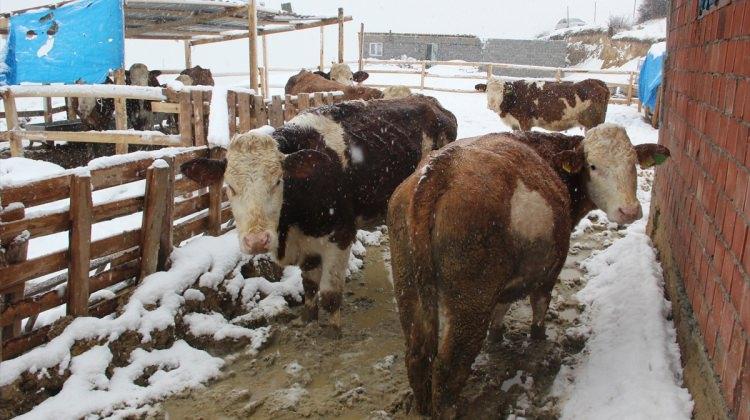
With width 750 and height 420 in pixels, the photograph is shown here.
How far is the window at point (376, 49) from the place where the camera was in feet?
142

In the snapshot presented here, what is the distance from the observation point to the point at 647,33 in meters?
40.2

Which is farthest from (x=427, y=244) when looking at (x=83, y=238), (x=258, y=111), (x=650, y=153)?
(x=258, y=111)

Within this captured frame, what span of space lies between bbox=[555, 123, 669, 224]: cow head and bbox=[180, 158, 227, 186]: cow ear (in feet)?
7.79

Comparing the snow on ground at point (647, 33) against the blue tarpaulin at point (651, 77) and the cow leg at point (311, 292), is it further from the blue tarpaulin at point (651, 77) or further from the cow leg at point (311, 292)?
the cow leg at point (311, 292)

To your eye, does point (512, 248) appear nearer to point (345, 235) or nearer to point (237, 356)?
point (345, 235)

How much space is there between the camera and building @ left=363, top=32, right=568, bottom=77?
40094mm

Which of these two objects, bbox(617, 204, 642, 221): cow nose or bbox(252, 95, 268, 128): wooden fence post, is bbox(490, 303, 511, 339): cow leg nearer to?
bbox(617, 204, 642, 221): cow nose

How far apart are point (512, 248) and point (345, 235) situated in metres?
1.71

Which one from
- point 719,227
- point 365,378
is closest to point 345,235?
point 365,378

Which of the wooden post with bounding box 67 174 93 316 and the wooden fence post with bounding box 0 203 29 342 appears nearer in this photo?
the wooden fence post with bounding box 0 203 29 342

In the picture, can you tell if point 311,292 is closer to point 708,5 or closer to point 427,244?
point 427,244

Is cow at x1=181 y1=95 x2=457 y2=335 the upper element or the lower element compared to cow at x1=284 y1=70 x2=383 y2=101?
lower

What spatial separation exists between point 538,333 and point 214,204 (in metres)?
3.15

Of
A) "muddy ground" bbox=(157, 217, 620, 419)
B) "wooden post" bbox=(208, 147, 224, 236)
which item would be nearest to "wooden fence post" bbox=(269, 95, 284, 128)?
"wooden post" bbox=(208, 147, 224, 236)
